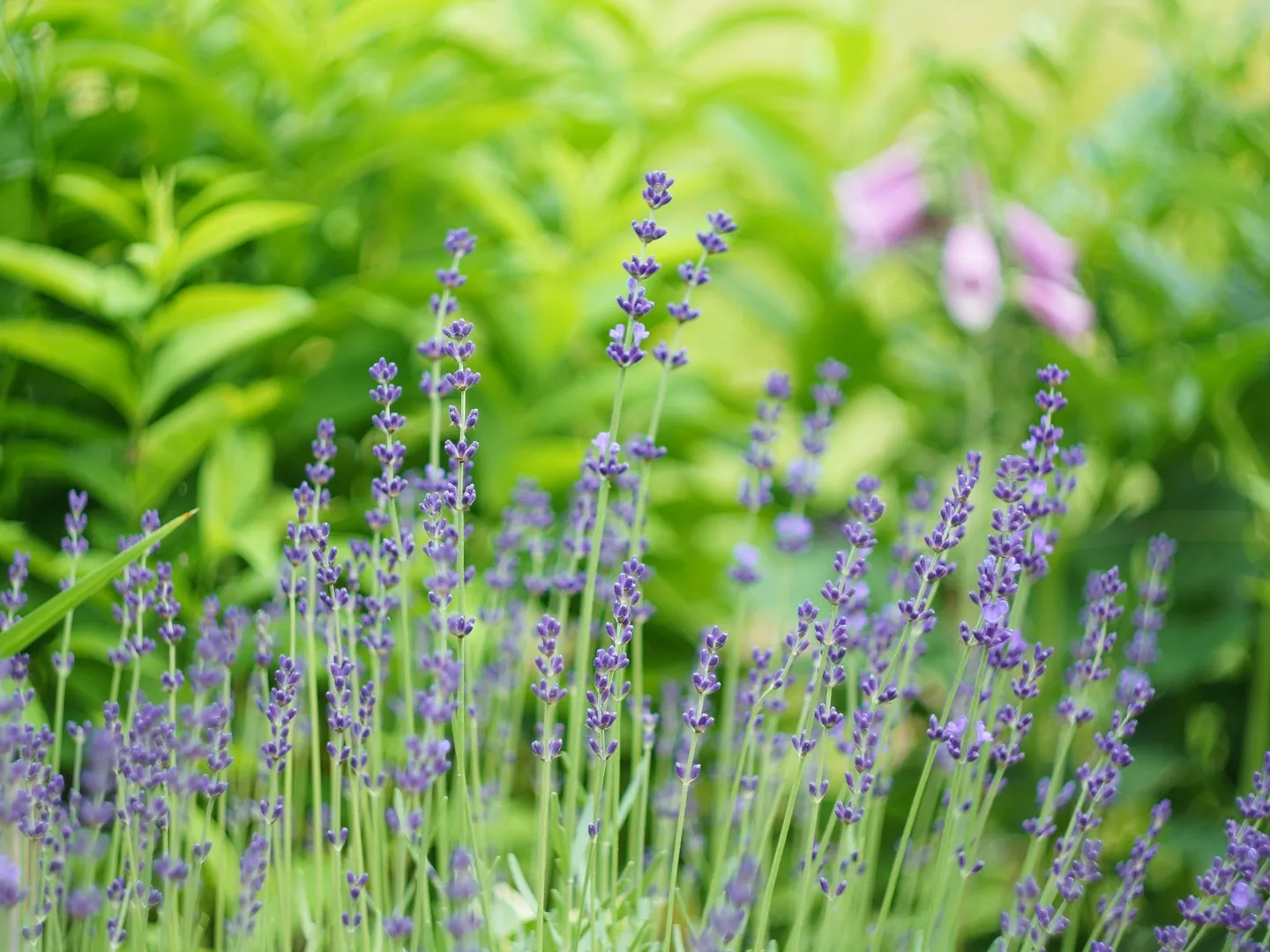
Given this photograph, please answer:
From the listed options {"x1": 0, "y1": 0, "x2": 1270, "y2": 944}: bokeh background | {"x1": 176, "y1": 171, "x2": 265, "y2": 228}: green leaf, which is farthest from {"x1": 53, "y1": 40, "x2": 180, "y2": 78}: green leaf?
{"x1": 176, "y1": 171, "x2": 265, "y2": 228}: green leaf

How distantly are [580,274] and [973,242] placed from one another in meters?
0.47

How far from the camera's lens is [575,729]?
2.30ft

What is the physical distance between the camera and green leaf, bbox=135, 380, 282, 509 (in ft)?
3.62

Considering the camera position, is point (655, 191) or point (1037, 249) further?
point (1037, 249)

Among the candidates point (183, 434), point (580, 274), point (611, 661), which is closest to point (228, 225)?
point (183, 434)

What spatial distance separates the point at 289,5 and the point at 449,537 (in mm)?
920

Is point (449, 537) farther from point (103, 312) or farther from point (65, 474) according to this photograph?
point (65, 474)

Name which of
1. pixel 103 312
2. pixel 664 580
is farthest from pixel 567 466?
pixel 103 312

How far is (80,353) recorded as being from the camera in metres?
1.09

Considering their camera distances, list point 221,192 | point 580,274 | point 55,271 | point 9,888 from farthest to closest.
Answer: point 580,274 < point 221,192 < point 55,271 < point 9,888

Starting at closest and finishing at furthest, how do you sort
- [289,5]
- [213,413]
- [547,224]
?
1. [213,413]
2. [289,5]
3. [547,224]

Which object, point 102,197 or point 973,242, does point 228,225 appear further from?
point 973,242

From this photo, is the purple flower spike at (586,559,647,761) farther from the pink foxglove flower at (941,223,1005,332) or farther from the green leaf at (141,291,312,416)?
the pink foxglove flower at (941,223,1005,332)

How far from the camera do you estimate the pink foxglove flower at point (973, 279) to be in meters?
1.43
